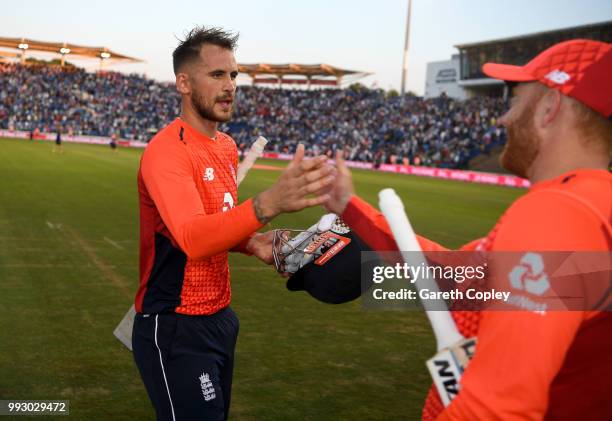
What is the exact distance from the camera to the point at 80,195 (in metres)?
17.2

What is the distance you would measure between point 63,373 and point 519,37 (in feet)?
202

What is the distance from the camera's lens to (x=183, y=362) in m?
3.16

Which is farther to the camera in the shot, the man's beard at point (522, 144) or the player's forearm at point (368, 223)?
the player's forearm at point (368, 223)

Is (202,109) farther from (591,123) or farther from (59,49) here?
(59,49)

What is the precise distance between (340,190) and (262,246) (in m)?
1.43

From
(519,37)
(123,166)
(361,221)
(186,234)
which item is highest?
(519,37)

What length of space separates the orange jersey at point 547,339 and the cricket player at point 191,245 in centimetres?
129

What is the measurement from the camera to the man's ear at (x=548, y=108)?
1.79 meters

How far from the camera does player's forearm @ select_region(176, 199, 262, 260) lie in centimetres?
254

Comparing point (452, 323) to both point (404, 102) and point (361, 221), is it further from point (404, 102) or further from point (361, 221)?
point (404, 102)

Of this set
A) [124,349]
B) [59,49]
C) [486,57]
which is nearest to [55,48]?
[59,49]

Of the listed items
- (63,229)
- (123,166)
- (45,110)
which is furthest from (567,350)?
(45,110)

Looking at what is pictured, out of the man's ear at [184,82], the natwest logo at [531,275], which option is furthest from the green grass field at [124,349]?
the natwest logo at [531,275]

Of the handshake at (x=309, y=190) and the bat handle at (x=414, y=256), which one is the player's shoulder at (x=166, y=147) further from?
the bat handle at (x=414, y=256)
